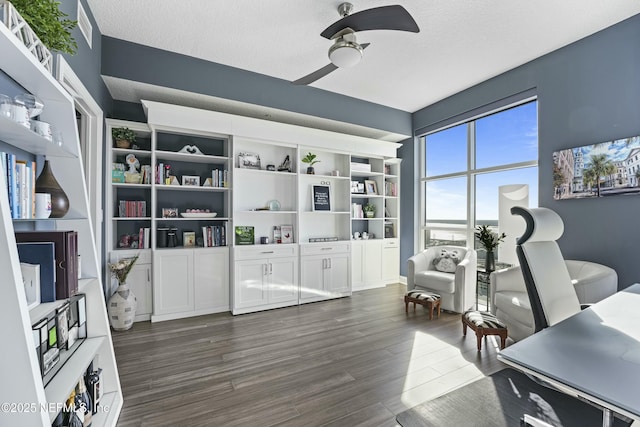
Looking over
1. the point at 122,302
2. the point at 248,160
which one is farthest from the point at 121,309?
the point at 248,160

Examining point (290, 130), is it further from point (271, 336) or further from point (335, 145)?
point (271, 336)

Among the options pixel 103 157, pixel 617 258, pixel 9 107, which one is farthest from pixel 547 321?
pixel 103 157

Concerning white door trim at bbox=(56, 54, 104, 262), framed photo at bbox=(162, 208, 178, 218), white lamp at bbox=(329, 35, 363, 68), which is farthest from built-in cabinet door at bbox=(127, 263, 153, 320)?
white lamp at bbox=(329, 35, 363, 68)

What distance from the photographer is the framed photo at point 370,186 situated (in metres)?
5.14

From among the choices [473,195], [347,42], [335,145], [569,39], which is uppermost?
[569,39]

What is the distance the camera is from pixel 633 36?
107 inches

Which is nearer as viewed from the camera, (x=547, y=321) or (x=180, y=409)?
(x=547, y=321)

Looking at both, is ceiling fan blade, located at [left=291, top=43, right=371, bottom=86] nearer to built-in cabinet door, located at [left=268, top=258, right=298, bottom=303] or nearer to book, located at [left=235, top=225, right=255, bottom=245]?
book, located at [left=235, top=225, right=255, bottom=245]

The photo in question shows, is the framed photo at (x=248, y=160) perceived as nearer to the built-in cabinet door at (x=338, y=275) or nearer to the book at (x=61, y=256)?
the built-in cabinet door at (x=338, y=275)

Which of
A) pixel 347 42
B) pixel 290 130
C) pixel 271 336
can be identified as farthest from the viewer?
pixel 290 130

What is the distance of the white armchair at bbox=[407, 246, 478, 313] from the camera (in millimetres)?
3656

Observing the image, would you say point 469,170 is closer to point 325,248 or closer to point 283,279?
point 325,248

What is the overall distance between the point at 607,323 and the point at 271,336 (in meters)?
2.67

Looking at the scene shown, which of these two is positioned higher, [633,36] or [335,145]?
[633,36]
